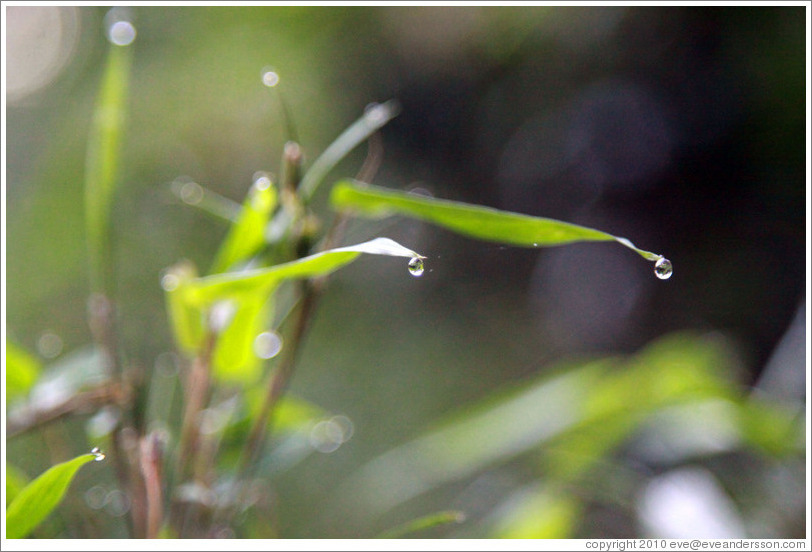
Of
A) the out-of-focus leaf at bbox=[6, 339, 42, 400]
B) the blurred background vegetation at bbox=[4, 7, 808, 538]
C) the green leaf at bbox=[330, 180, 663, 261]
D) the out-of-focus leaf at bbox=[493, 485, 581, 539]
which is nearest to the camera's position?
the green leaf at bbox=[330, 180, 663, 261]

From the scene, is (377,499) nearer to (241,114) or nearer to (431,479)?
(431,479)

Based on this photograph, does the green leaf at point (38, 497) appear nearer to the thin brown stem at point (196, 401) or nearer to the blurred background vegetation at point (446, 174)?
the thin brown stem at point (196, 401)

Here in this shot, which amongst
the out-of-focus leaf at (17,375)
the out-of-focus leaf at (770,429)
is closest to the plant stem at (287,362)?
the out-of-focus leaf at (17,375)

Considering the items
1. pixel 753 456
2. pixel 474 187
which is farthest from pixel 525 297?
pixel 753 456

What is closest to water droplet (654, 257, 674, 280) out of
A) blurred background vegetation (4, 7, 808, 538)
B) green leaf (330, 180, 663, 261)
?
green leaf (330, 180, 663, 261)

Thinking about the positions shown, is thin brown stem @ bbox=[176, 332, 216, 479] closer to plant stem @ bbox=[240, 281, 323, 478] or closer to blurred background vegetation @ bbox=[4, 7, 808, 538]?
plant stem @ bbox=[240, 281, 323, 478]

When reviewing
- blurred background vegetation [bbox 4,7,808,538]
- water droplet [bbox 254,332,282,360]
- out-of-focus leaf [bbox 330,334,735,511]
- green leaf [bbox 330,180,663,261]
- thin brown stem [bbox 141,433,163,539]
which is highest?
blurred background vegetation [bbox 4,7,808,538]

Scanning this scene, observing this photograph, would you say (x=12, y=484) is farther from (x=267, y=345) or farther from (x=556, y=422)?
(x=556, y=422)
